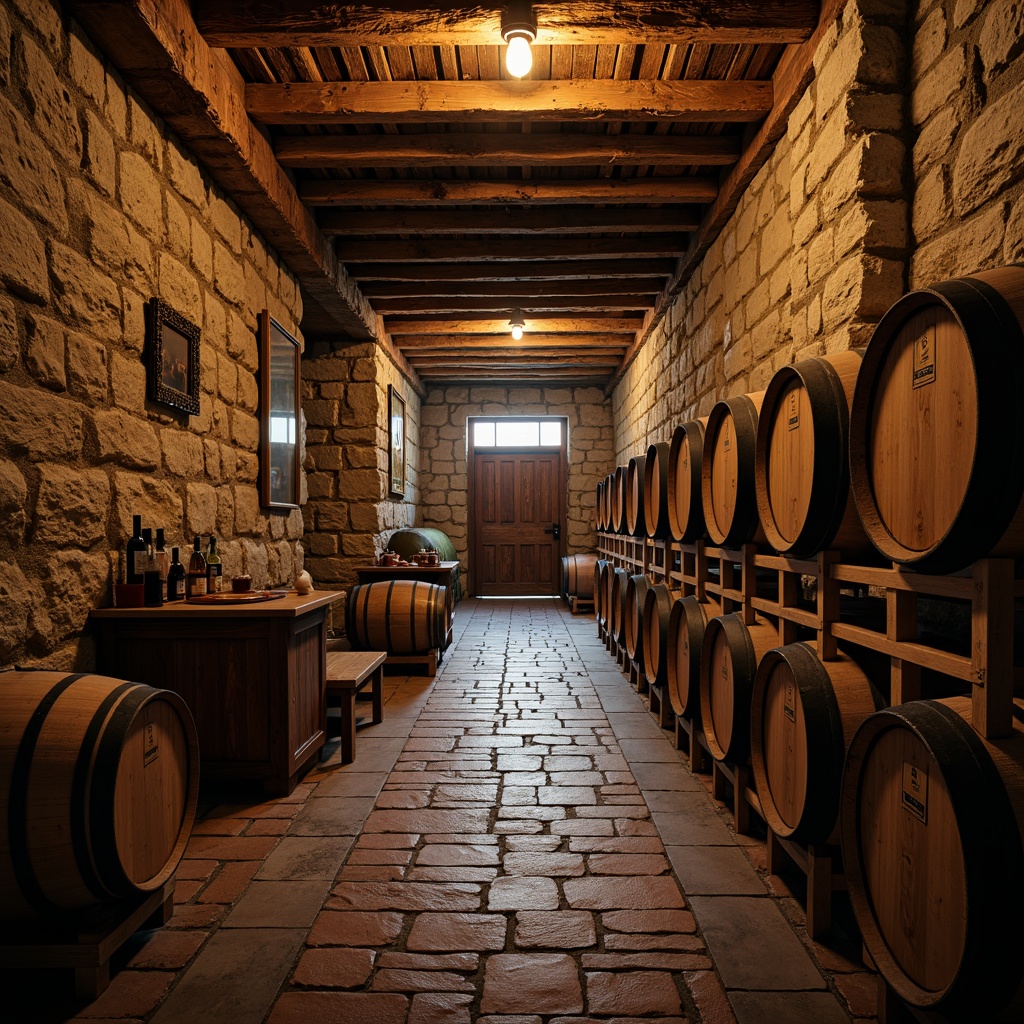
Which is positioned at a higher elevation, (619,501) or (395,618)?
(619,501)

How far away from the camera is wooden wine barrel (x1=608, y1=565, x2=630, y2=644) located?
4.71m

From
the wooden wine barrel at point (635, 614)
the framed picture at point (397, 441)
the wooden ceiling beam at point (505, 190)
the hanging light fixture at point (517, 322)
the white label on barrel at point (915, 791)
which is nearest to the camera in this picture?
the white label on barrel at point (915, 791)

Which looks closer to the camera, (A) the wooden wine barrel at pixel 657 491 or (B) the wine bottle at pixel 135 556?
(B) the wine bottle at pixel 135 556

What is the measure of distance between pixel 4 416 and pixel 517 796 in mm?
2213

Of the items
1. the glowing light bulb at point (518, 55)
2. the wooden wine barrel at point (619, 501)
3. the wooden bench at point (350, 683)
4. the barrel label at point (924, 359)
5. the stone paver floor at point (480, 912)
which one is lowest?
the stone paver floor at point (480, 912)

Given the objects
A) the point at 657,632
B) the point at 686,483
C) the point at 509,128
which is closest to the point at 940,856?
the point at 686,483

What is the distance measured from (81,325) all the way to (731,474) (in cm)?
244

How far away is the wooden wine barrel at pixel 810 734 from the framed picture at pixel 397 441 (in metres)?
5.80

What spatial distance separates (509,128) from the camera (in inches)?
150

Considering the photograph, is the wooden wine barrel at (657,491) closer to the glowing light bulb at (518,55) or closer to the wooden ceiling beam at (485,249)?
the glowing light bulb at (518,55)

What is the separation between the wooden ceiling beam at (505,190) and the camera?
4.25 m

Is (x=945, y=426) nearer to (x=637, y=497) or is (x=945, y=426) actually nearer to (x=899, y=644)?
(x=899, y=644)

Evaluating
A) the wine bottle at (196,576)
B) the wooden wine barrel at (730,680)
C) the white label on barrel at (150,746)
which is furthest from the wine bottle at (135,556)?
the wooden wine barrel at (730,680)

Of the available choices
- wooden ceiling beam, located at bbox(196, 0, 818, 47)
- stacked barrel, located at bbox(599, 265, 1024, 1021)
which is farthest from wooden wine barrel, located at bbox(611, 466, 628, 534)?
wooden ceiling beam, located at bbox(196, 0, 818, 47)
